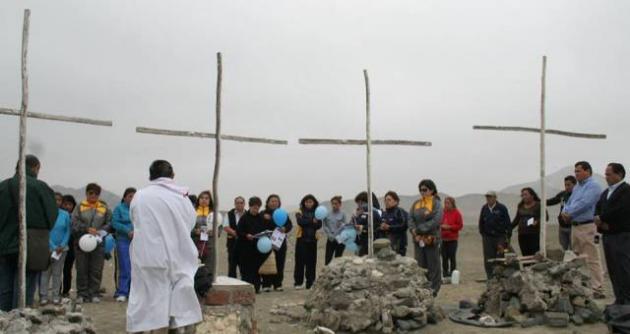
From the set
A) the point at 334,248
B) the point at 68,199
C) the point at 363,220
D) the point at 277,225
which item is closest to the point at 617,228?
the point at 363,220

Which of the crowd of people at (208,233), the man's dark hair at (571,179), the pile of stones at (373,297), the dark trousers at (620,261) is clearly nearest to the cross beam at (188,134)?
the crowd of people at (208,233)

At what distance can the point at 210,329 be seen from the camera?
6207 mm

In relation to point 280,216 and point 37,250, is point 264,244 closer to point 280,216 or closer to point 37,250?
point 280,216

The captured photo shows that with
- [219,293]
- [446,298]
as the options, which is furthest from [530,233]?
[219,293]

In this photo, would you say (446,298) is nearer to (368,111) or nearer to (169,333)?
(368,111)

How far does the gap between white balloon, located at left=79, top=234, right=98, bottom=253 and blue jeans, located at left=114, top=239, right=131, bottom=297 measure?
0.43 m

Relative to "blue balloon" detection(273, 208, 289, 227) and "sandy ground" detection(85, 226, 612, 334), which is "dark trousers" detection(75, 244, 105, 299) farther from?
"blue balloon" detection(273, 208, 289, 227)

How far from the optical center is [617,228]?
811 centimetres

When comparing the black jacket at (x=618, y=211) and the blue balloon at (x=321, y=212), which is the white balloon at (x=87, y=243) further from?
the black jacket at (x=618, y=211)

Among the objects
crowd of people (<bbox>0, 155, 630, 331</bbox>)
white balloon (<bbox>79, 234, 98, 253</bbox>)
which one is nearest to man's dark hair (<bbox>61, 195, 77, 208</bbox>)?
crowd of people (<bbox>0, 155, 630, 331</bbox>)

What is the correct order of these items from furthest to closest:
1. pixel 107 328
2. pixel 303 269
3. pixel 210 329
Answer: pixel 303 269
pixel 107 328
pixel 210 329

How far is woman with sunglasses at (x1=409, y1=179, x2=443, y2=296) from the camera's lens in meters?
A: 9.87

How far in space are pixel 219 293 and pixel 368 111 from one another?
4.20 meters

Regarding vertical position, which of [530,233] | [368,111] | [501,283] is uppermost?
[368,111]
